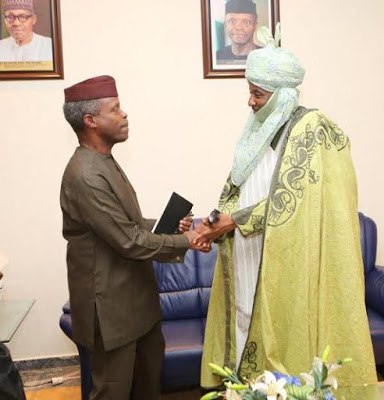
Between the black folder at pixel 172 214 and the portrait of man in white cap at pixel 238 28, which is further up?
the portrait of man in white cap at pixel 238 28

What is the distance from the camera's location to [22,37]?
109 inches

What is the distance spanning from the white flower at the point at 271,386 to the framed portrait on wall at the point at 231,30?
2.28 m

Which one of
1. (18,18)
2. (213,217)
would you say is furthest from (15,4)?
(213,217)

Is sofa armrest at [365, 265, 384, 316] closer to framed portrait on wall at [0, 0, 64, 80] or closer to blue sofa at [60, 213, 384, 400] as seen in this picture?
blue sofa at [60, 213, 384, 400]

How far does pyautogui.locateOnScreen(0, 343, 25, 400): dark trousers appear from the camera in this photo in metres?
1.23

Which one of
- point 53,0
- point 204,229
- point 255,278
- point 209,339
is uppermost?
point 53,0

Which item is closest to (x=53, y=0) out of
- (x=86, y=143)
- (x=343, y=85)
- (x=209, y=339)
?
(x=86, y=143)

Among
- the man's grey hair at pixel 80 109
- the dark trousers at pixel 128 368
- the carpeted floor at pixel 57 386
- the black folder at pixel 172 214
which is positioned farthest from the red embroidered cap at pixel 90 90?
the carpeted floor at pixel 57 386

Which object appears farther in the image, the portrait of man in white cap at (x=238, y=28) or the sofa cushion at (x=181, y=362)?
the portrait of man in white cap at (x=238, y=28)

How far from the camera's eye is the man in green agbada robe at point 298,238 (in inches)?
66.8

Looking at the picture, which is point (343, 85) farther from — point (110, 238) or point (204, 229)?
point (110, 238)

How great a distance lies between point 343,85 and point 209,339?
183 cm

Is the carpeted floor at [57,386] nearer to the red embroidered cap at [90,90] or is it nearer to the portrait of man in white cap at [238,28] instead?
the red embroidered cap at [90,90]

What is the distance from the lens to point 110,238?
1.68 meters
